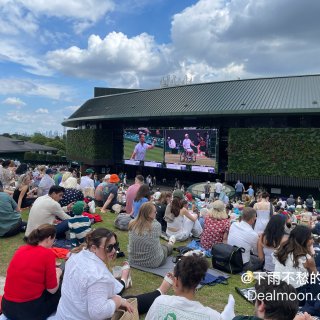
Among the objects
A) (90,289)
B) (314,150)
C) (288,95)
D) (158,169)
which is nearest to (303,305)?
(90,289)

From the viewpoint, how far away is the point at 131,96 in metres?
38.1

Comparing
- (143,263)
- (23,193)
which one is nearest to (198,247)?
(143,263)

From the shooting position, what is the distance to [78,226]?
6887mm

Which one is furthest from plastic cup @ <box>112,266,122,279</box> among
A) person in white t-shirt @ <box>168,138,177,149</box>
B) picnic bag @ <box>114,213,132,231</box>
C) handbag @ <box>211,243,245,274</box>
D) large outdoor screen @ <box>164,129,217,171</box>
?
person in white t-shirt @ <box>168,138,177,149</box>

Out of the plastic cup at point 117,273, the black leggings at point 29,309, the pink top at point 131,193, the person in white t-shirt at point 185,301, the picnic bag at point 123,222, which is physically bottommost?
the picnic bag at point 123,222

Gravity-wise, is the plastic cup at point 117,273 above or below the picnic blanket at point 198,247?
above

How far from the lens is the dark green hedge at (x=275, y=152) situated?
24730 mm

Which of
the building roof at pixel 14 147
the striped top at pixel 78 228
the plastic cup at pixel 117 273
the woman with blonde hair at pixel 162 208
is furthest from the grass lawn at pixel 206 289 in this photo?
the building roof at pixel 14 147

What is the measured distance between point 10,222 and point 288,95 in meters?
24.6

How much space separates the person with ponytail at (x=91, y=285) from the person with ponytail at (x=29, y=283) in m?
0.51

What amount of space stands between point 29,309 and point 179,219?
4791 mm

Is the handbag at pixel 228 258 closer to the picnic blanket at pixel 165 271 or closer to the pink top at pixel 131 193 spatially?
the picnic blanket at pixel 165 271

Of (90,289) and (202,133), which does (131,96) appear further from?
(90,289)

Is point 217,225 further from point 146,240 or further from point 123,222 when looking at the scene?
point 123,222
